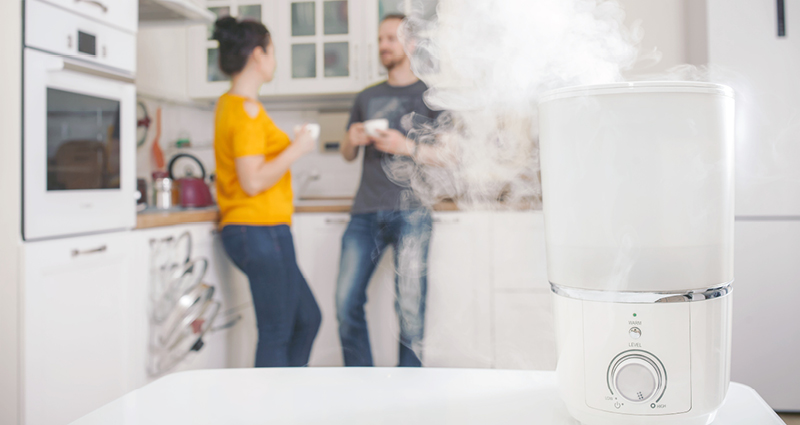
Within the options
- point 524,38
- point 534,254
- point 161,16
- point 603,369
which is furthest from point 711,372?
point 161,16

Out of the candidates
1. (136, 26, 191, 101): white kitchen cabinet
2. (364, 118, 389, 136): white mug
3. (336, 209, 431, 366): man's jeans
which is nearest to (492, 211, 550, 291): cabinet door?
(336, 209, 431, 366): man's jeans

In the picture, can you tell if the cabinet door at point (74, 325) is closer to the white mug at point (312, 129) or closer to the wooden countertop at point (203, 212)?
the wooden countertop at point (203, 212)

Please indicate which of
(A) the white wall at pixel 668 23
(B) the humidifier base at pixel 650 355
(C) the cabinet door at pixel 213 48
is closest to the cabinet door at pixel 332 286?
(C) the cabinet door at pixel 213 48

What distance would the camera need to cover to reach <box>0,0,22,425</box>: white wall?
897mm

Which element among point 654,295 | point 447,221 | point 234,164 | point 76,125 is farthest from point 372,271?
point 654,295

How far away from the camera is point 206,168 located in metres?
1.59

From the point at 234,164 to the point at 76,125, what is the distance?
38cm

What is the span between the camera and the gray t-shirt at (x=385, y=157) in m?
1.37

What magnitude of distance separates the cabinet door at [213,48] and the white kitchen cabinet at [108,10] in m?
0.33

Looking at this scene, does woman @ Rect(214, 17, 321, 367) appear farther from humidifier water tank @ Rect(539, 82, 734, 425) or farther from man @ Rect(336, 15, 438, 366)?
humidifier water tank @ Rect(539, 82, 734, 425)

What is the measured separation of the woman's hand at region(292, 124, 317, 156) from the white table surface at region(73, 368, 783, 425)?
1.09 m

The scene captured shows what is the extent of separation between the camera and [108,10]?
3.65ft

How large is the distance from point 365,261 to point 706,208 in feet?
4.10

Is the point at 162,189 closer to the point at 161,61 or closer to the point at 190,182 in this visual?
the point at 190,182
